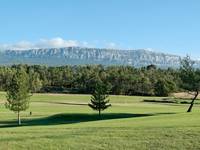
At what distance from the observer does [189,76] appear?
6694cm

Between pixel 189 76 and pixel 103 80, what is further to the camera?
pixel 103 80

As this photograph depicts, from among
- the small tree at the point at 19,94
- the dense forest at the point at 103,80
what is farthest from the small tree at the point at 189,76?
the dense forest at the point at 103,80

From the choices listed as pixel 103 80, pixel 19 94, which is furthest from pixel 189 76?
pixel 103 80

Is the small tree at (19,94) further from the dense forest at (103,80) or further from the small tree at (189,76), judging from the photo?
the dense forest at (103,80)

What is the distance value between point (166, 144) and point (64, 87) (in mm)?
167811

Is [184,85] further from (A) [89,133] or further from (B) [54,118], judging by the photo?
(A) [89,133]

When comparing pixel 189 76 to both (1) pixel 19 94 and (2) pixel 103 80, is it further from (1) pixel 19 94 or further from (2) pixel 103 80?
(2) pixel 103 80

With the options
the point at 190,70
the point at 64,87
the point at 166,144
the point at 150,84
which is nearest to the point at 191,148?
the point at 166,144

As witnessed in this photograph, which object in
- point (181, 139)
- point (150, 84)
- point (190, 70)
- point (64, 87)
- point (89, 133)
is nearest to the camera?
point (181, 139)

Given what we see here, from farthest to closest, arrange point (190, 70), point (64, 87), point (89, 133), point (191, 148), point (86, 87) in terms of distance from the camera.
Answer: point (64, 87) < point (86, 87) < point (190, 70) < point (89, 133) < point (191, 148)

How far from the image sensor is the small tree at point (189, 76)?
217 feet

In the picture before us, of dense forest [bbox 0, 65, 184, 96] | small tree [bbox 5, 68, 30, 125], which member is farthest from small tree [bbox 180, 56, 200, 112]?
dense forest [bbox 0, 65, 184, 96]

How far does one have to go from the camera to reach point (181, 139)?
24.9 meters

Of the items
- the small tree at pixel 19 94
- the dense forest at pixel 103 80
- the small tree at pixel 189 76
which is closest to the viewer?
the small tree at pixel 189 76
